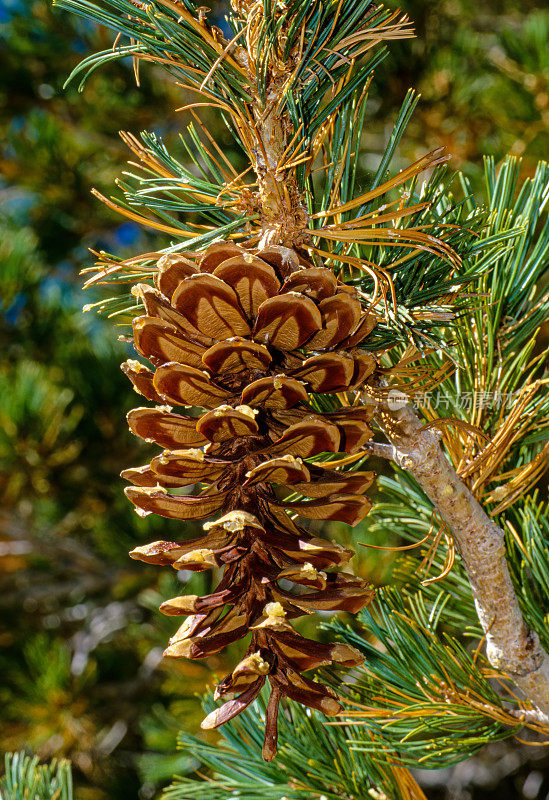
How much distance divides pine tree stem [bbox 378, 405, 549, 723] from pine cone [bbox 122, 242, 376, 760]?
0.19 feet

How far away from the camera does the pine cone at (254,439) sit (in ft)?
1.06

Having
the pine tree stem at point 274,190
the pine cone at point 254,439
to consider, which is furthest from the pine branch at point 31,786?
the pine tree stem at point 274,190

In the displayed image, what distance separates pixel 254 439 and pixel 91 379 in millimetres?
989

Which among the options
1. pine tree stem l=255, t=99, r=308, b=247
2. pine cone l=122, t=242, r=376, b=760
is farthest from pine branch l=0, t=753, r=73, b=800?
pine tree stem l=255, t=99, r=308, b=247

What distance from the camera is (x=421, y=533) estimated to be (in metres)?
0.58

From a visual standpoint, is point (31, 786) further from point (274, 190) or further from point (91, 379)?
point (91, 379)

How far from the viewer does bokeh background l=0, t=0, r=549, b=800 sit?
1188 mm

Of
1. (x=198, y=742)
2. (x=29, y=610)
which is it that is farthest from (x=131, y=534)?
(x=198, y=742)

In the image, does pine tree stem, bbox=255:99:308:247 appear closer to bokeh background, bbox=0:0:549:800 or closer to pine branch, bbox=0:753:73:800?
pine branch, bbox=0:753:73:800

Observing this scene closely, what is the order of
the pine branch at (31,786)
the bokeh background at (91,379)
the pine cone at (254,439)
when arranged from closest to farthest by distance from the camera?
the pine cone at (254,439)
the pine branch at (31,786)
the bokeh background at (91,379)

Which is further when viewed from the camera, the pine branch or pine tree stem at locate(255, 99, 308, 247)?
the pine branch

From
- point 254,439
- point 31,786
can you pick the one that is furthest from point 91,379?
point 254,439

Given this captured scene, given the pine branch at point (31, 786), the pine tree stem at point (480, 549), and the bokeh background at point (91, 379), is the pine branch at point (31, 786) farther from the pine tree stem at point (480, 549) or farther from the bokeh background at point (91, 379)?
the bokeh background at point (91, 379)

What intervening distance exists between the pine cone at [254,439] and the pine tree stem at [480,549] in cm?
6
